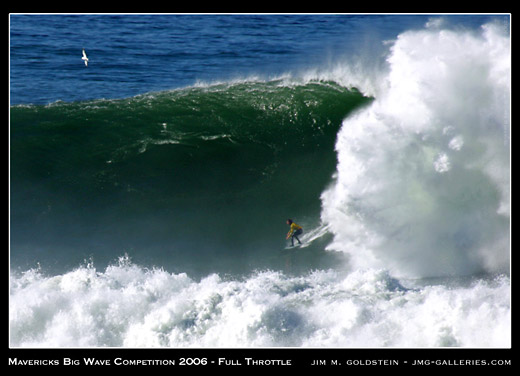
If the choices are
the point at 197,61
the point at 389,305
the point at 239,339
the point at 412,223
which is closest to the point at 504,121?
the point at 412,223

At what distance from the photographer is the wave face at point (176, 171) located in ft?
39.3

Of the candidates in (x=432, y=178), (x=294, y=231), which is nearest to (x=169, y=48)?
(x=294, y=231)

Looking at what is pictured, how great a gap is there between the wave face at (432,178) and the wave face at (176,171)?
1.95 m

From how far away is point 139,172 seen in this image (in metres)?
13.7

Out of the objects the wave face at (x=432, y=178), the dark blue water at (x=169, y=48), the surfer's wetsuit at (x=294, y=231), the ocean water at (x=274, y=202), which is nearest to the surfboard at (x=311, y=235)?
the ocean water at (x=274, y=202)

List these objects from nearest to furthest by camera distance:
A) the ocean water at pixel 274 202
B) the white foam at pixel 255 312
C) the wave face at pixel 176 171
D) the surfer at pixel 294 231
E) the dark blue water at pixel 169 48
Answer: the white foam at pixel 255 312
the ocean water at pixel 274 202
the surfer at pixel 294 231
the wave face at pixel 176 171
the dark blue water at pixel 169 48

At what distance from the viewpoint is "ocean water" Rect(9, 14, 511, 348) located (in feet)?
29.8

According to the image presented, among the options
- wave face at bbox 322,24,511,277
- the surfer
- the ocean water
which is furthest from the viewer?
the surfer

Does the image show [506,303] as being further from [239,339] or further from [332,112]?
[332,112]

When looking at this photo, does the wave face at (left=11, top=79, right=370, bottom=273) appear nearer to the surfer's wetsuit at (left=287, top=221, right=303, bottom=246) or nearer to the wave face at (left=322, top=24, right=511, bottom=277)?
the surfer's wetsuit at (left=287, top=221, right=303, bottom=246)

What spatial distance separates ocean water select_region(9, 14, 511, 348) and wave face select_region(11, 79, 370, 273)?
5 centimetres

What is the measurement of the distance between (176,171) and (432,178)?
6.40 metres

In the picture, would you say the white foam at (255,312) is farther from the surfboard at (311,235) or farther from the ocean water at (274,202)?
the surfboard at (311,235)

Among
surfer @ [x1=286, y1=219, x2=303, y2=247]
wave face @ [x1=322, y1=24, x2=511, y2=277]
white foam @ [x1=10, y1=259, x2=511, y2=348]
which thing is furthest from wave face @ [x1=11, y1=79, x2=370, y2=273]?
wave face @ [x1=322, y1=24, x2=511, y2=277]
